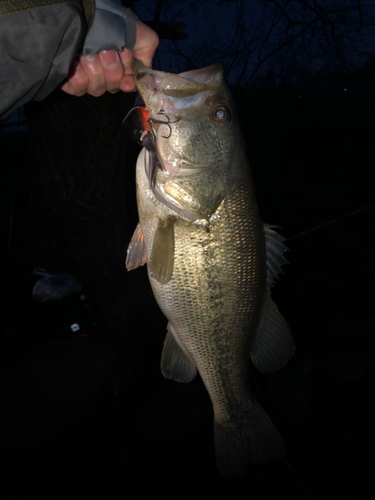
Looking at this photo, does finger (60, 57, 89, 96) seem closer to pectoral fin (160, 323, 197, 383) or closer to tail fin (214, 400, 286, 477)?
pectoral fin (160, 323, 197, 383)

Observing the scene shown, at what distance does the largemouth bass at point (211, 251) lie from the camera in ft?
4.28

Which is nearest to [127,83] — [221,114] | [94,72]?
[94,72]

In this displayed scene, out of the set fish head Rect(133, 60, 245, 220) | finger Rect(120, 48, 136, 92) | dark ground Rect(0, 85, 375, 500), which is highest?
finger Rect(120, 48, 136, 92)

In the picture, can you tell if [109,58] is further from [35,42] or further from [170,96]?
[35,42]

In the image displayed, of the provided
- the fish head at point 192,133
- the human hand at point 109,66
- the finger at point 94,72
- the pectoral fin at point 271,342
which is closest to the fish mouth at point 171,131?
the fish head at point 192,133

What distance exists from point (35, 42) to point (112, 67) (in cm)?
59

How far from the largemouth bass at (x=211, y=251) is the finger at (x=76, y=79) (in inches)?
13.3

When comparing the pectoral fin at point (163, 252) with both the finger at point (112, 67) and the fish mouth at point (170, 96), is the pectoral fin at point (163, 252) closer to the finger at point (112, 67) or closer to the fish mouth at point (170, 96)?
the fish mouth at point (170, 96)

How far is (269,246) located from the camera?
163 cm

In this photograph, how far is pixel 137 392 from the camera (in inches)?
147

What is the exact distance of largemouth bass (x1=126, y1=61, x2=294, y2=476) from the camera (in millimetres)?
1306

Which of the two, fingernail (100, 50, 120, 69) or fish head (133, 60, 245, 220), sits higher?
fingernail (100, 50, 120, 69)

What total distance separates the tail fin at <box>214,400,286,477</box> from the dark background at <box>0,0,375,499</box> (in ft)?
4.64

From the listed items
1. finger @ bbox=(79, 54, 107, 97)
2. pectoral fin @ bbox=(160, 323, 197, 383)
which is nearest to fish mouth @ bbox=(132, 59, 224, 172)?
finger @ bbox=(79, 54, 107, 97)
